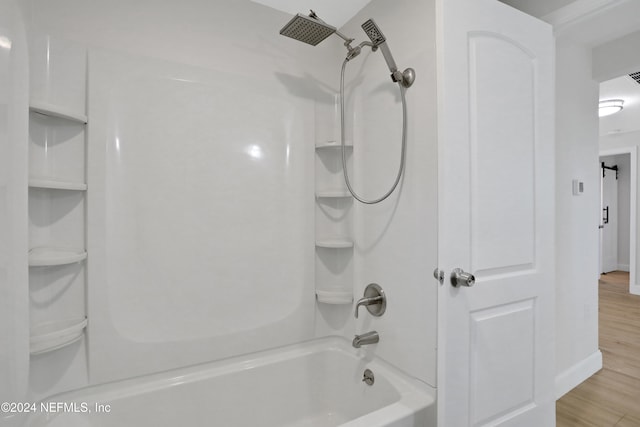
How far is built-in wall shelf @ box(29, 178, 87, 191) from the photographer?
1.12 meters

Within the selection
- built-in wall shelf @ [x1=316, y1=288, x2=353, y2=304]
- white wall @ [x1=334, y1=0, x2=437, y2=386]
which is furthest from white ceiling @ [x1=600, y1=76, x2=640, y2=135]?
built-in wall shelf @ [x1=316, y1=288, x2=353, y2=304]

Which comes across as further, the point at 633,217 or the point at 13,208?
the point at 633,217

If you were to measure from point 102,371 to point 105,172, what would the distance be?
33.3 inches

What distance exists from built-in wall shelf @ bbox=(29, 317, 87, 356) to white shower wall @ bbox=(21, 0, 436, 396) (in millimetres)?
77

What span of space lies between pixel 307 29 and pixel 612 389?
9.60ft

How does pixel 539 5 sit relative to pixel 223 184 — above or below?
above

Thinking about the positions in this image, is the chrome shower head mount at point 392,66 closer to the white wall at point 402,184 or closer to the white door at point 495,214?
the white wall at point 402,184

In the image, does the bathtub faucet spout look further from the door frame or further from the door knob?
the door frame

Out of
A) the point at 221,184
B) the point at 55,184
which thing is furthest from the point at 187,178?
the point at 55,184

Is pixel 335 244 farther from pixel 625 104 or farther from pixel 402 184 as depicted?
pixel 625 104

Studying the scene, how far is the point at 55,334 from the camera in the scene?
1172mm

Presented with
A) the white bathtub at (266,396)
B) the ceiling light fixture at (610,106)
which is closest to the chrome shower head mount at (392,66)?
the white bathtub at (266,396)

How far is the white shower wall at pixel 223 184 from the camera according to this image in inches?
52.6

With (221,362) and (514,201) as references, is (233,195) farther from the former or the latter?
(514,201)
